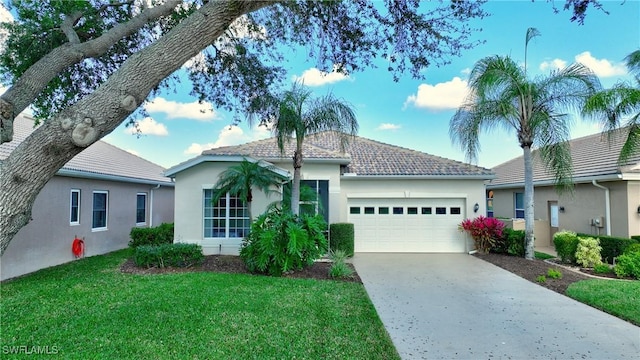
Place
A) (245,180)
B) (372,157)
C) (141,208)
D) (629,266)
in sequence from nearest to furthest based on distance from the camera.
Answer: (629,266), (245,180), (372,157), (141,208)

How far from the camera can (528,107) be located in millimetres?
11570

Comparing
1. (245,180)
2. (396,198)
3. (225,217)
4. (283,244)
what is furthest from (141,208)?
(396,198)

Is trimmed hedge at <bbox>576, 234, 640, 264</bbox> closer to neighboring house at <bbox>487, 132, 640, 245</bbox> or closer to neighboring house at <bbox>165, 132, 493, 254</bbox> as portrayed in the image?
neighboring house at <bbox>487, 132, 640, 245</bbox>

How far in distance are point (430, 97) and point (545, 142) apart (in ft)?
A: 22.1

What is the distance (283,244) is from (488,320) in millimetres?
5261

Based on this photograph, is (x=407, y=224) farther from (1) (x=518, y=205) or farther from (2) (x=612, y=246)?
(1) (x=518, y=205)

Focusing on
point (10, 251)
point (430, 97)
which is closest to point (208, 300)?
point (10, 251)

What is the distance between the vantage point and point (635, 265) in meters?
9.34

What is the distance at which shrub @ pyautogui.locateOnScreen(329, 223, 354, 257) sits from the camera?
12734 millimetres

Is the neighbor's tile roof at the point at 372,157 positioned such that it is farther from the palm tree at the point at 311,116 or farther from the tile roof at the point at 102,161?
the tile roof at the point at 102,161

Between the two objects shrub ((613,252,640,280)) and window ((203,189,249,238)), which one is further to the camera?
window ((203,189,249,238))

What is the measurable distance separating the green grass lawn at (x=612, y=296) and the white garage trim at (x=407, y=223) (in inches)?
222

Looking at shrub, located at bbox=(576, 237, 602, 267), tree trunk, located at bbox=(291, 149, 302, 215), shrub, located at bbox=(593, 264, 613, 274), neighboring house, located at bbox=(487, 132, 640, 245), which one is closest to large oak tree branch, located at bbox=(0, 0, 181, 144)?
tree trunk, located at bbox=(291, 149, 302, 215)

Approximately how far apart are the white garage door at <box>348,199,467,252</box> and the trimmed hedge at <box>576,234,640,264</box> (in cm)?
462
